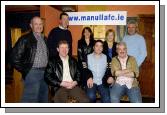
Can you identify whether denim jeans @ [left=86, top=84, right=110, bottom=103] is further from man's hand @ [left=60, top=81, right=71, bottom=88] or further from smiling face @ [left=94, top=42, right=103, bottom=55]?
smiling face @ [left=94, top=42, right=103, bottom=55]

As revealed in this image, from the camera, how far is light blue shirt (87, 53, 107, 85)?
5.12 meters

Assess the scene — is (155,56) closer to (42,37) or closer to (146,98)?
(146,98)

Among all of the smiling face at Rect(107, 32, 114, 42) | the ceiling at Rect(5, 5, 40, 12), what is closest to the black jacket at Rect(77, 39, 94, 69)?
the smiling face at Rect(107, 32, 114, 42)

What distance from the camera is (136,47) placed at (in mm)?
5141

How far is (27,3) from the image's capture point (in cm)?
514

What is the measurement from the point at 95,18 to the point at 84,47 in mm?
418

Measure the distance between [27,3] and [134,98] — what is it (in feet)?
6.24

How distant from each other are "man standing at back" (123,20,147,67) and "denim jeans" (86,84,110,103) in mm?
576

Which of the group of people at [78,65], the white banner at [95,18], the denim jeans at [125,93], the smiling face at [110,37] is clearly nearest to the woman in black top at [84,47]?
the group of people at [78,65]

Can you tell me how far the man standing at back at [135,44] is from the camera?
5.13 metres

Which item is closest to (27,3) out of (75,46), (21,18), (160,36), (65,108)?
(21,18)

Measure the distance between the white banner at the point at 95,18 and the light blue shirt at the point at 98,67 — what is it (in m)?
0.46

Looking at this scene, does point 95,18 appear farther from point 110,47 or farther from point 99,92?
point 99,92

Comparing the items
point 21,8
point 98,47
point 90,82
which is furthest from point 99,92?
point 21,8
